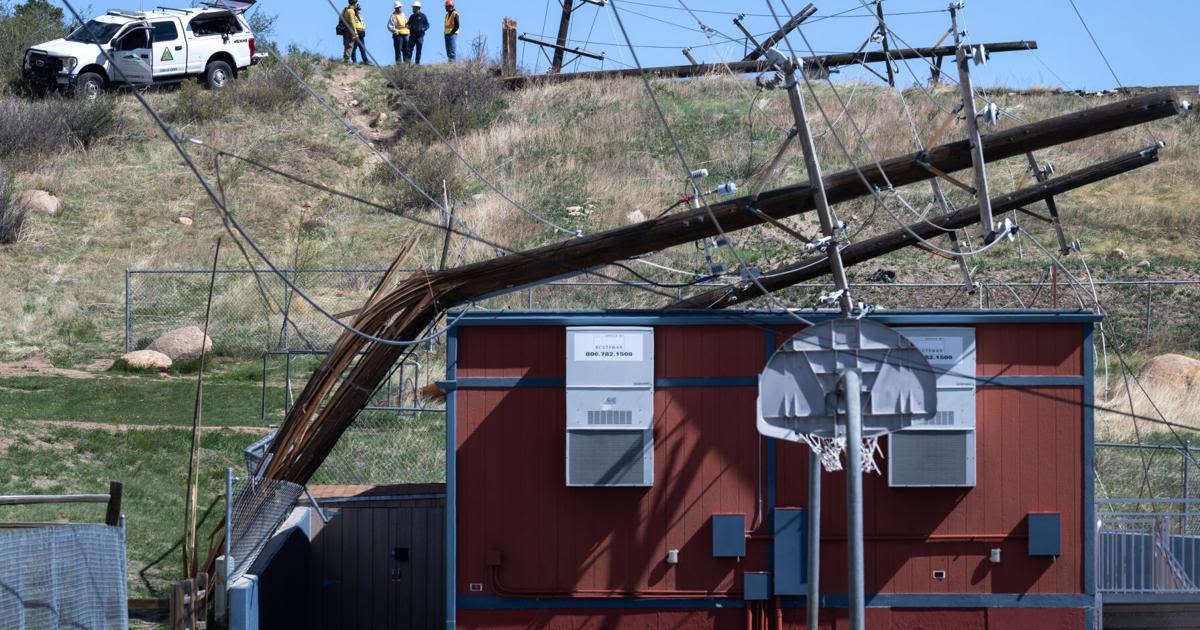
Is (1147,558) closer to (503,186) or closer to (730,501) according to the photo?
(730,501)

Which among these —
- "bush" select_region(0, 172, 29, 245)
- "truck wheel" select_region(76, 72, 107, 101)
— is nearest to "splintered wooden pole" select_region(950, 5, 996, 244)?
"bush" select_region(0, 172, 29, 245)

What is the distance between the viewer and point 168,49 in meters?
40.3

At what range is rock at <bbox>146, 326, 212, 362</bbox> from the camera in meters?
25.6

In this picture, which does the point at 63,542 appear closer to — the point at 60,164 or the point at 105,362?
the point at 105,362

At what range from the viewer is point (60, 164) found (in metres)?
37.2

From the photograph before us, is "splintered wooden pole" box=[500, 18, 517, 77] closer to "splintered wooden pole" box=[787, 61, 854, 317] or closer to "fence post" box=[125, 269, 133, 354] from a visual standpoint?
"fence post" box=[125, 269, 133, 354]

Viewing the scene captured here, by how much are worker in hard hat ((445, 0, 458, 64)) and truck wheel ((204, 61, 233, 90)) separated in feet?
27.0

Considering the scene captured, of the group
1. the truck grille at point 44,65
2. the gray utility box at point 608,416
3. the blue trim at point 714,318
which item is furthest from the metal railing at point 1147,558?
the truck grille at point 44,65

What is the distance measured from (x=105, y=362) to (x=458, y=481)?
16708 mm

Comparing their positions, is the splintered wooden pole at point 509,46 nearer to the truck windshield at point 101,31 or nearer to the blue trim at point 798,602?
the truck windshield at point 101,31

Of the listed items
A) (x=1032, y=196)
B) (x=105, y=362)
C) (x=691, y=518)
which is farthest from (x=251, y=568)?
(x=105, y=362)

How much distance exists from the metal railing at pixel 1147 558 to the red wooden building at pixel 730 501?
1774mm

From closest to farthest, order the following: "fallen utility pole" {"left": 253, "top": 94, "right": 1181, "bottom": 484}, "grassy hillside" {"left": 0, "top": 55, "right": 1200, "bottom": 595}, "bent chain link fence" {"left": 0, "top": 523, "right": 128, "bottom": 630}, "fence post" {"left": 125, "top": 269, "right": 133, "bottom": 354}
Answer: "bent chain link fence" {"left": 0, "top": 523, "right": 128, "bottom": 630}, "fallen utility pole" {"left": 253, "top": 94, "right": 1181, "bottom": 484}, "fence post" {"left": 125, "top": 269, "right": 133, "bottom": 354}, "grassy hillside" {"left": 0, "top": 55, "right": 1200, "bottom": 595}

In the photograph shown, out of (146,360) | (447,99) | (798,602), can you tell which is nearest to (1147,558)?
(798,602)
